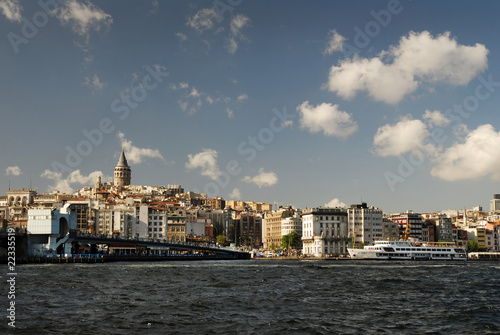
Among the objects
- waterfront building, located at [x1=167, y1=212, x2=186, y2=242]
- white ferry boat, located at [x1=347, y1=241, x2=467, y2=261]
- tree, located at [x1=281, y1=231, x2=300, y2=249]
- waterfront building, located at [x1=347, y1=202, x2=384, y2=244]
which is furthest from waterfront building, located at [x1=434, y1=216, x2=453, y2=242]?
waterfront building, located at [x1=167, y1=212, x2=186, y2=242]

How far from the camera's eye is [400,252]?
437 ft

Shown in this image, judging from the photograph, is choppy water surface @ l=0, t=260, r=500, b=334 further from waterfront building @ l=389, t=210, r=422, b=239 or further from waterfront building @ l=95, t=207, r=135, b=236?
waterfront building @ l=389, t=210, r=422, b=239

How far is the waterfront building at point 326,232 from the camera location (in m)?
151

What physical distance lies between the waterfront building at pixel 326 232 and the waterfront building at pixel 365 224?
1.94 metres

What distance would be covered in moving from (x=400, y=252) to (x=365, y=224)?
24.9 m

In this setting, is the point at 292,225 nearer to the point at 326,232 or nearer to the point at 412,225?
the point at 326,232

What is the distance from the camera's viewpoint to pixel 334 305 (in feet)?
108

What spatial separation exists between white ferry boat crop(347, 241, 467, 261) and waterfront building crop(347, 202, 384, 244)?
18357mm

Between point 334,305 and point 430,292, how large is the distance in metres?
11.8

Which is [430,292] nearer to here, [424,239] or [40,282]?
[40,282]

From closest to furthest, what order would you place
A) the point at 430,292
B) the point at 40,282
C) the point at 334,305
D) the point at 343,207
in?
the point at 334,305 < the point at 430,292 < the point at 40,282 < the point at 343,207

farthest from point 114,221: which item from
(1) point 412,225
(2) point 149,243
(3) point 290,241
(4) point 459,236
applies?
(4) point 459,236

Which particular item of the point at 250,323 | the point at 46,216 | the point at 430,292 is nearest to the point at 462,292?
the point at 430,292

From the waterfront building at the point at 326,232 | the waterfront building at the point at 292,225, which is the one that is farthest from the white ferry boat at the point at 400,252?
the waterfront building at the point at 292,225
